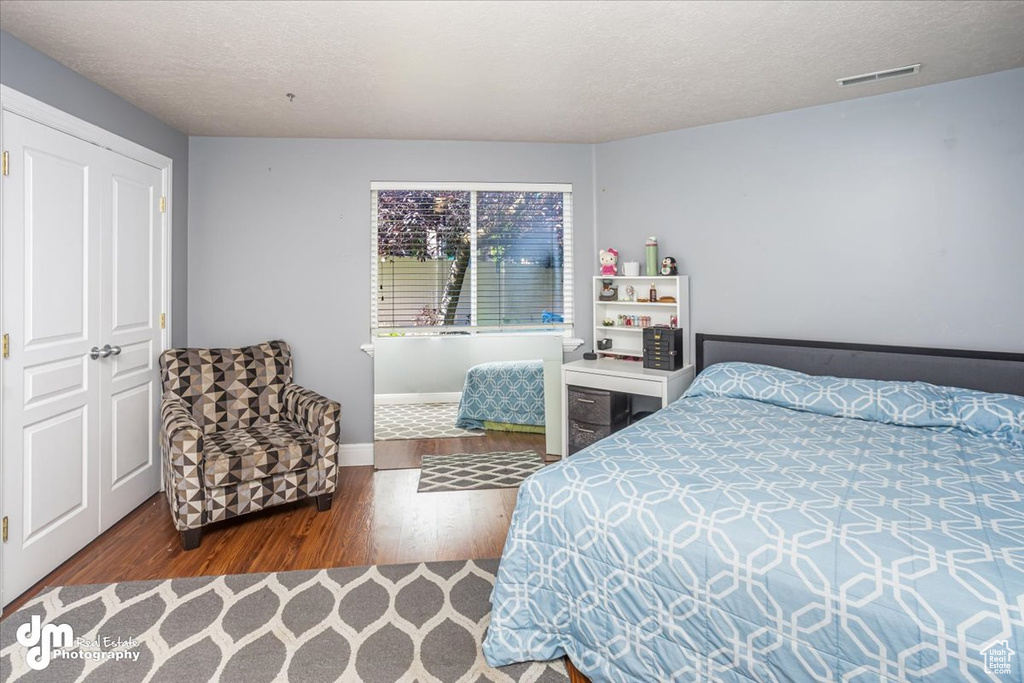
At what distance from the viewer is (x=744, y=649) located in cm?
147

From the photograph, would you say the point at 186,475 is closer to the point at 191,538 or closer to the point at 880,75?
the point at 191,538

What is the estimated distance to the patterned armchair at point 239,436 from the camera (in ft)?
9.19

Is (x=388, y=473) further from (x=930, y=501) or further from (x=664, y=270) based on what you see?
(x=930, y=501)

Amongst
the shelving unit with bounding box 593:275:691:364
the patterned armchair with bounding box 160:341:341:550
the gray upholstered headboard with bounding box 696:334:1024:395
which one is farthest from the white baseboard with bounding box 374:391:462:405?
the gray upholstered headboard with bounding box 696:334:1024:395

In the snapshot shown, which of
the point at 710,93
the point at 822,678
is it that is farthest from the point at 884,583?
the point at 710,93

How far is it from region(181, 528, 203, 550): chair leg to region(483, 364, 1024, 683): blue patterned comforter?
1.72 metres

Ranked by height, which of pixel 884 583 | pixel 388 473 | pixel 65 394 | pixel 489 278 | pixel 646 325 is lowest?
pixel 388 473

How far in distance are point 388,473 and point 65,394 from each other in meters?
1.97

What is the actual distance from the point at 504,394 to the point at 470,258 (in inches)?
42.9

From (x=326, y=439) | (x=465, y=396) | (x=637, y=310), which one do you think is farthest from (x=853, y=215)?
(x=326, y=439)

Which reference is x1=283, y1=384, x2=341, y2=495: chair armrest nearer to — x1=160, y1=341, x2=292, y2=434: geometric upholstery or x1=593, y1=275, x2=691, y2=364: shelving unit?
x1=160, y1=341, x2=292, y2=434: geometric upholstery

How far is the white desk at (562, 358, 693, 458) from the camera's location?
357cm

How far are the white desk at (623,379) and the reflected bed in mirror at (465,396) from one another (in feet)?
1.06

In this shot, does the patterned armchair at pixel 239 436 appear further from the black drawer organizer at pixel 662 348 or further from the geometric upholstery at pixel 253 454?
the black drawer organizer at pixel 662 348
